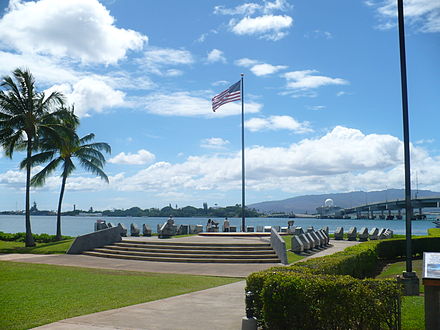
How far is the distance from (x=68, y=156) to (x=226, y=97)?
44.3 ft

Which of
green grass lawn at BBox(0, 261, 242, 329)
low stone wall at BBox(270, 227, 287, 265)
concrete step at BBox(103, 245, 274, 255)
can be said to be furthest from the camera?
concrete step at BBox(103, 245, 274, 255)

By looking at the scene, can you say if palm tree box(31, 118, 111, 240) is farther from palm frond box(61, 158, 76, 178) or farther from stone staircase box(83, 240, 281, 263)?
stone staircase box(83, 240, 281, 263)

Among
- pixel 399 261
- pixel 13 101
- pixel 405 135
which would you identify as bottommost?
pixel 399 261

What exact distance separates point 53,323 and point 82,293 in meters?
3.32

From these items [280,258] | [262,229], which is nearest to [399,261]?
Answer: [280,258]

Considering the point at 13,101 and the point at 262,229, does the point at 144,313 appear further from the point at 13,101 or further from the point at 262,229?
the point at 262,229

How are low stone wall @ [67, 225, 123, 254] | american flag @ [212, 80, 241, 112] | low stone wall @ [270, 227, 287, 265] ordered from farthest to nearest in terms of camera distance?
american flag @ [212, 80, 241, 112], low stone wall @ [67, 225, 123, 254], low stone wall @ [270, 227, 287, 265]

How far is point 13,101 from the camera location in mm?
28125

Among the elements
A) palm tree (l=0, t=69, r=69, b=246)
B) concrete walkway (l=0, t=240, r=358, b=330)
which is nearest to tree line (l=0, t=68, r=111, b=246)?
palm tree (l=0, t=69, r=69, b=246)

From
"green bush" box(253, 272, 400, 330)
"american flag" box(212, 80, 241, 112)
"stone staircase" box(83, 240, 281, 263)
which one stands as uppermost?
"american flag" box(212, 80, 241, 112)

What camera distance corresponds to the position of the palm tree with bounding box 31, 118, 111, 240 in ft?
102

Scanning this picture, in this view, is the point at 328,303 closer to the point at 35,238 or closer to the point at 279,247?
the point at 279,247

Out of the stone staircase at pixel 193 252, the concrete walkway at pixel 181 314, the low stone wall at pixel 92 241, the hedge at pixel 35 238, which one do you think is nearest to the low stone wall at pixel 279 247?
the stone staircase at pixel 193 252

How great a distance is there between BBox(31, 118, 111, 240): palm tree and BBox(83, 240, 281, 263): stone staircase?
34.3 feet
